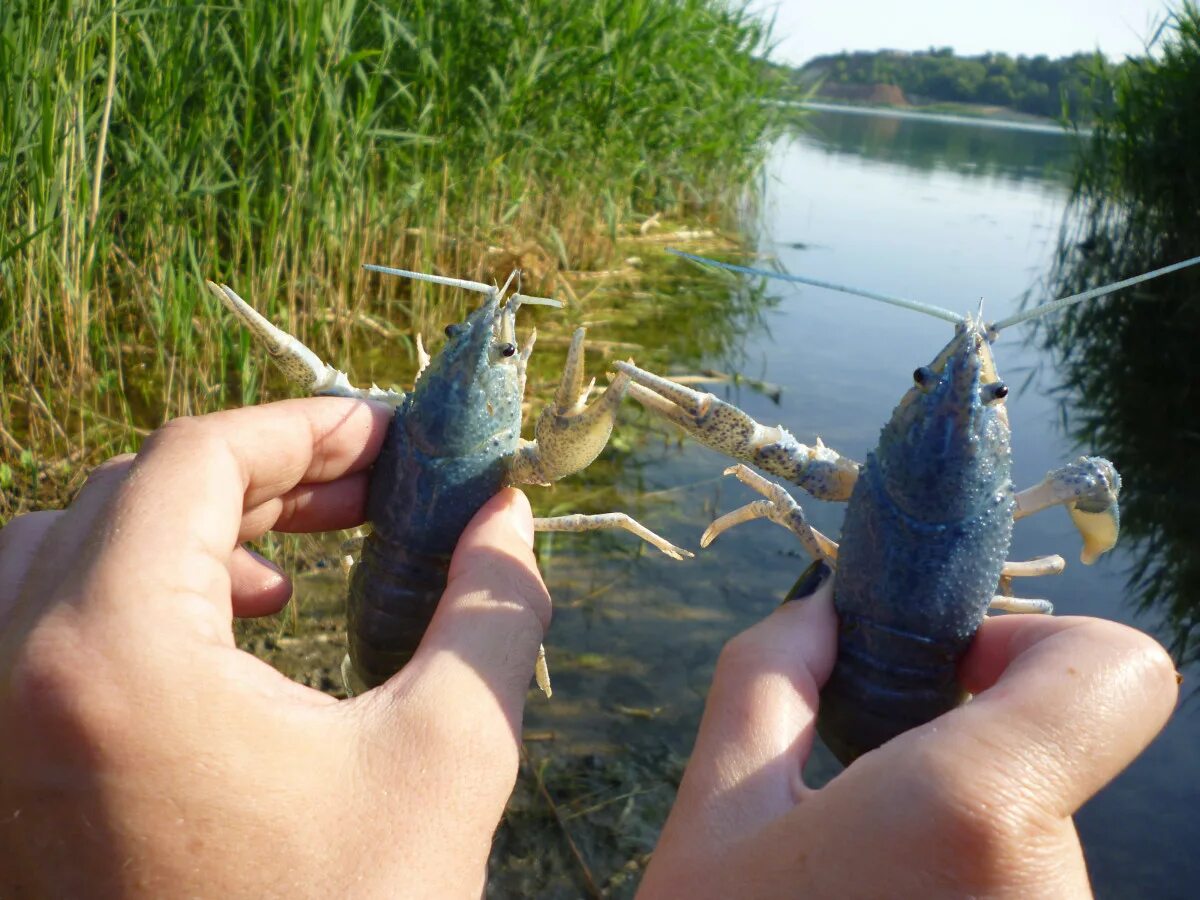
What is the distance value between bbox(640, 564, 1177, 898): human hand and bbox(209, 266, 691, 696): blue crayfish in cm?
112

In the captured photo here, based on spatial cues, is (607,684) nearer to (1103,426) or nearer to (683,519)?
(683,519)

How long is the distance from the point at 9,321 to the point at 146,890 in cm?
379

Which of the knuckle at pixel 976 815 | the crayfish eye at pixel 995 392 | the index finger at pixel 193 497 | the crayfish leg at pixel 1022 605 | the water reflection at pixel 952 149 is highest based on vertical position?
the water reflection at pixel 952 149

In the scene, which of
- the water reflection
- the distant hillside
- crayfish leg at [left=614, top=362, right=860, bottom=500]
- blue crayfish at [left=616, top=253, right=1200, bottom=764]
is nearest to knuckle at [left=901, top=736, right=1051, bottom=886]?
blue crayfish at [left=616, top=253, right=1200, bottom=764]

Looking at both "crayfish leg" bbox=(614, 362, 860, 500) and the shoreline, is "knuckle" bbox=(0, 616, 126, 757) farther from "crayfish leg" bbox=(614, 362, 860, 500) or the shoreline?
the shoreline

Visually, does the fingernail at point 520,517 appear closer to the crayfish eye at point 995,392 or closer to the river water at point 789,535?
the crayfish eye at point 995,392

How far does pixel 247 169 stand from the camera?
16.9 feet

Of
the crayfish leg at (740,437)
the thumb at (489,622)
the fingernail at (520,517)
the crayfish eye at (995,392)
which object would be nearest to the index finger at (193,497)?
the thumb at (489,622)

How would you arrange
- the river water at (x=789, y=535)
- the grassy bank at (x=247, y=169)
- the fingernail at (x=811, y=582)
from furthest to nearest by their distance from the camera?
1. the grassy bank at (x=247, y=169)
2. the river water at (x=789, y=535)
3. the fingernail at (x=811, y=582)

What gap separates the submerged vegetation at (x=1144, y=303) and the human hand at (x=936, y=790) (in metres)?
4.95

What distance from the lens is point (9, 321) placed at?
4.34 metres

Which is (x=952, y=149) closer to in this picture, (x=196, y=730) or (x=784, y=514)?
(x=784, y=514)

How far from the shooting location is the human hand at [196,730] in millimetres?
1370

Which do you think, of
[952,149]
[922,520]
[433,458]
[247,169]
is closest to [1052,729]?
[922,520]
